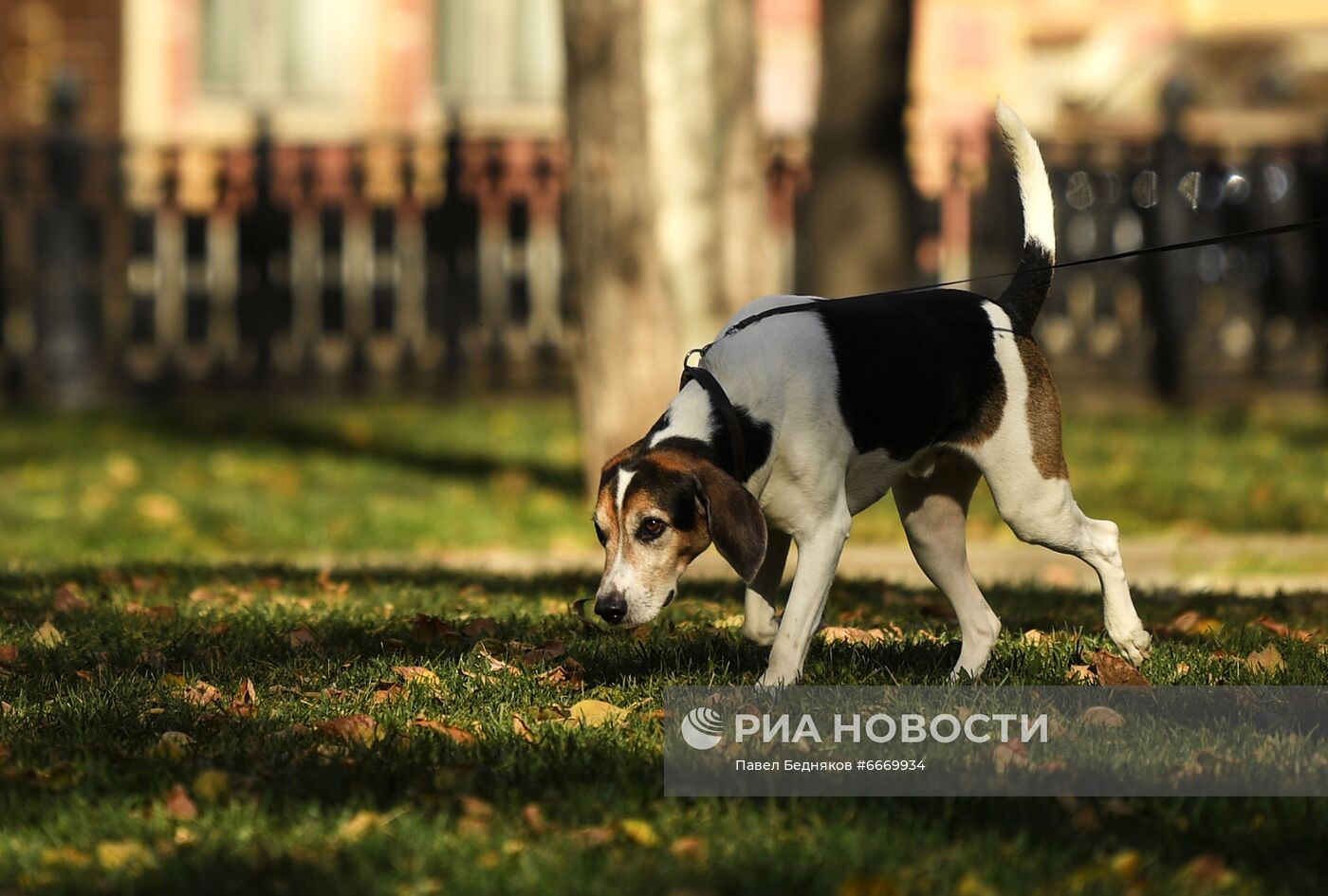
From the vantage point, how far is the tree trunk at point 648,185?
31.3 ft

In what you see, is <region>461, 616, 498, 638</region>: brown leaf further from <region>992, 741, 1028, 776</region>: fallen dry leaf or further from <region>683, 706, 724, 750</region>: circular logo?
<region>992, 741, 1028, 776</region>: fallen dry leaf

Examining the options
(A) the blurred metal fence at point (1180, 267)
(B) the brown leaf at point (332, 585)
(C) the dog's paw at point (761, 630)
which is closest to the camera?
(C) the dog's paw at point (761, 630)

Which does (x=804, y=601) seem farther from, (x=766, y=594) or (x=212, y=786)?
(x=212, y=786)

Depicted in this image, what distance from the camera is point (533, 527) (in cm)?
1015

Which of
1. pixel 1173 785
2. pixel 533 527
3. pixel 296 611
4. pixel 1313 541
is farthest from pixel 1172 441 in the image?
pixel 1173 785

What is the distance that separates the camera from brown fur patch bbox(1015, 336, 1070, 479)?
5207 millimetres

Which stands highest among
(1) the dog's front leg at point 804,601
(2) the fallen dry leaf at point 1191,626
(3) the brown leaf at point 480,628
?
(1) the dog's front leg at point 804,601

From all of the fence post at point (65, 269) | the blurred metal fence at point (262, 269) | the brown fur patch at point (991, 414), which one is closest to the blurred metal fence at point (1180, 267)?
the blurred metal fence at point (262, 269)

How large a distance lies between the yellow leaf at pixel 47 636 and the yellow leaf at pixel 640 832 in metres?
2.59

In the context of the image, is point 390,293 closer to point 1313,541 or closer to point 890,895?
point 1313,541

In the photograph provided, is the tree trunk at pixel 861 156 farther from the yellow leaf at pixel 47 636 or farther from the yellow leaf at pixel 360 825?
the yellow leaf at pixel 360 825

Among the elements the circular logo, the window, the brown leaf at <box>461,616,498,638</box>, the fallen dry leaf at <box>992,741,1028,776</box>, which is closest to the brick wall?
the window

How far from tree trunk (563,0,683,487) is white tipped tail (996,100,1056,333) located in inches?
166

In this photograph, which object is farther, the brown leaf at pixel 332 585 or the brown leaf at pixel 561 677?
the brown leaf at pixel 332 585
